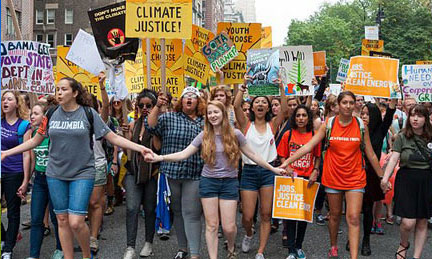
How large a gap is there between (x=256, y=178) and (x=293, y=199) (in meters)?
0.50

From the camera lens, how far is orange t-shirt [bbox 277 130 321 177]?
240 inches

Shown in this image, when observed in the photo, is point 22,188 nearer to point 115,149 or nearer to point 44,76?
point 115,149

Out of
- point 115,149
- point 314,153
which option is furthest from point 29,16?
point 314,153

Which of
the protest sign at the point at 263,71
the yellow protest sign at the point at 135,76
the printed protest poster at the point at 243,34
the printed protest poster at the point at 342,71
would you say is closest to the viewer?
the protest sign at the point at 263,71

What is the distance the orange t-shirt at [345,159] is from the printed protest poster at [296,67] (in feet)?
8.00

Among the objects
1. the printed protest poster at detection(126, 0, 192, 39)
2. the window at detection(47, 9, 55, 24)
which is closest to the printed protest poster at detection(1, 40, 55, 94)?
the printed protest poster at detection(126, 0, 192, 39)

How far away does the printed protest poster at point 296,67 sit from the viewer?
813 centimetres

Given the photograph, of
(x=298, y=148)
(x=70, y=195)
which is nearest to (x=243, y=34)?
(x=298, y=148)

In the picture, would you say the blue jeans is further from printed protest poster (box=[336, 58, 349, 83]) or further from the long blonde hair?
printed protest poster (box=[336, 58, 349, 83])

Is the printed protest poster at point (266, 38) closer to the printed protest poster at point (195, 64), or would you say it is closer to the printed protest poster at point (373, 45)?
the printed protest poster at point (373, 45)

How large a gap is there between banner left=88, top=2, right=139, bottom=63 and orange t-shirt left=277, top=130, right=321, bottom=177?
274cm

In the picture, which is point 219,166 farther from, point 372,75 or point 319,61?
point 319,61

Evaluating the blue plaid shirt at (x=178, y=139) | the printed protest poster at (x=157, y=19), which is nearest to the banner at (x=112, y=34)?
the printed protest poster at (x=157, y=19)

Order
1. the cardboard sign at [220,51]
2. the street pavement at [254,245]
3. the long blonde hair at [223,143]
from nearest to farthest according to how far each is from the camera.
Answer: the long blonde hair at [223,143]
the street pavement at [254,245]
the cardboard sign at [220,51]
